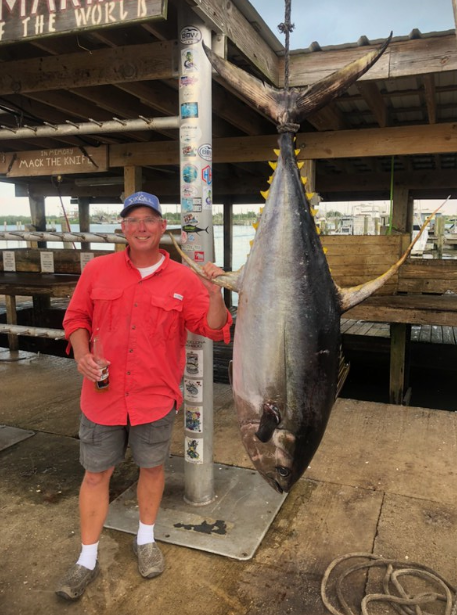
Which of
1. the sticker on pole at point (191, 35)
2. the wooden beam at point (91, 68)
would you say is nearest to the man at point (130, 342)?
the sticker on pole at point (191, 35)

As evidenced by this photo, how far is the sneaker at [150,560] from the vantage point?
231 centimetres

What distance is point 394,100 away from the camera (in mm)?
5562

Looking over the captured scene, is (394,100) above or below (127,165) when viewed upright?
above

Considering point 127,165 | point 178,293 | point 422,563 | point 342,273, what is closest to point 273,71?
point 342,273

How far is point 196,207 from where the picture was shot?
8.95ft

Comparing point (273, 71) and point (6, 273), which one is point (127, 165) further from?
point (273, 71)

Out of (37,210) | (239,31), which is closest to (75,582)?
(239,31)

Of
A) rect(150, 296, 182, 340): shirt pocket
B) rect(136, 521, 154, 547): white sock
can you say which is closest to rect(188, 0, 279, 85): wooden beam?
rect(150, 296, 182, 340): shirt pocket

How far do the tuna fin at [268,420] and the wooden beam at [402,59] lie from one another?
3263 mm

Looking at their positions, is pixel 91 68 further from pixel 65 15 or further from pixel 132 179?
pixel 132 179

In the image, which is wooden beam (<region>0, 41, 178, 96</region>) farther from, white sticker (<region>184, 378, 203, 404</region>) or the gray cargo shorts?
the gray cargo shorts

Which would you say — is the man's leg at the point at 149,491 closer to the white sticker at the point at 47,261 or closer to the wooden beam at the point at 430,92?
the wooden beam at the point at 430,92

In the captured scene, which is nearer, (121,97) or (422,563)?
(422,563)

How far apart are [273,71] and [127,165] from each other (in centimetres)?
324
